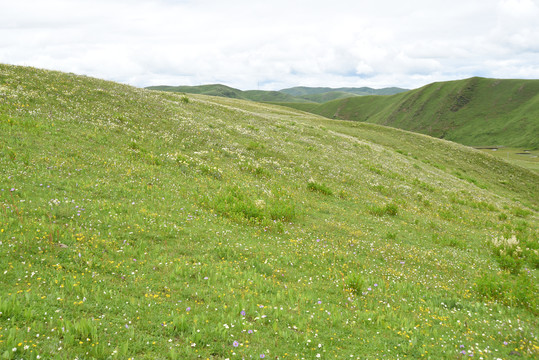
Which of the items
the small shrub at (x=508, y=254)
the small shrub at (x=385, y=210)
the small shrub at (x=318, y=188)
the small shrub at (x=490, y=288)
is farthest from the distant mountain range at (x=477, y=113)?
the small shrub at (x=490, y=288)

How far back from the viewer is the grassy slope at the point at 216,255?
5.93 m

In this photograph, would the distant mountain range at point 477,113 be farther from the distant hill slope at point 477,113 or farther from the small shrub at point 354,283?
the small shrub at point 354,283

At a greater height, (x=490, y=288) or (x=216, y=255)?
(x=216, y=255)

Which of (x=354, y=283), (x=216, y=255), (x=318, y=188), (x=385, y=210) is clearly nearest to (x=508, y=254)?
(x=385, y=210)

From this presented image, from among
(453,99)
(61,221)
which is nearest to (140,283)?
(61,221)

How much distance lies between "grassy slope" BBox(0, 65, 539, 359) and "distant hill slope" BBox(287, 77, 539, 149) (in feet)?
458

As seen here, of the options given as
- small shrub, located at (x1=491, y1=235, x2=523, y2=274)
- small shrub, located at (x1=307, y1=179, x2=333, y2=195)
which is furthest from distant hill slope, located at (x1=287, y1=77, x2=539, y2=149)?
small shrub, located at (x1=307, y1=179, x2=333, y2=195)

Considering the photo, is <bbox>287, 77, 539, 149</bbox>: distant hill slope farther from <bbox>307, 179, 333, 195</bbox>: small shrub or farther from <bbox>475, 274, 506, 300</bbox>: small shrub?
<bbox>475, 274, 506, 300</bbox>: small shrub

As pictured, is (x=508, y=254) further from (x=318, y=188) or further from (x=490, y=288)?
(x=318, y=188)

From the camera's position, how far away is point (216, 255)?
959 cm

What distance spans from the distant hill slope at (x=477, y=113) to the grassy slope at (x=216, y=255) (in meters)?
140

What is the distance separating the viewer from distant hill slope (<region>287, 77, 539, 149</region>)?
441 feet

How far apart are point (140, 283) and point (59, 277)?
175cm

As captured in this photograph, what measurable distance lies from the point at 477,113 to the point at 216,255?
644ft
